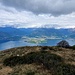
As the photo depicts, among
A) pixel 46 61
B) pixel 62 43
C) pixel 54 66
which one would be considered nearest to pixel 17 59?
pixel 46 61

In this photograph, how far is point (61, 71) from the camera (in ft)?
84.9

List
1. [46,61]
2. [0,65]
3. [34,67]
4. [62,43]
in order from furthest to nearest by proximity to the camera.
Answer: [62,43], [0,65], [46,61], [34,67]

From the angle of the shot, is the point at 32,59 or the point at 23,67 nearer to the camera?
the point at 23,67

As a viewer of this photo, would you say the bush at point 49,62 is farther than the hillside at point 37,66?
Yes

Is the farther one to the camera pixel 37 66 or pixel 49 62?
pixel 49 62

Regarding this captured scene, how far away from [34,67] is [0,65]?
6.86 metres

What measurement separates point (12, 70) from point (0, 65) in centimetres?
462

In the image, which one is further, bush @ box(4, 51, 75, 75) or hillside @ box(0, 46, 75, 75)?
bush @ box(4, 51, 75, 75)

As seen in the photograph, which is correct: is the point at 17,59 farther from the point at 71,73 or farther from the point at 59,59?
the point at 71,73

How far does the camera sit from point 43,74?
25.0 m

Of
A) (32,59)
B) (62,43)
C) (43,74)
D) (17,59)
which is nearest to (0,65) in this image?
(17,59)

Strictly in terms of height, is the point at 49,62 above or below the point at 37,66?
above

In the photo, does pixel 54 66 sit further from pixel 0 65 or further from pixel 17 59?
pixel 0 65

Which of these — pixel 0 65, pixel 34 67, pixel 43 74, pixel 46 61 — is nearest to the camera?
pixel 43 74
